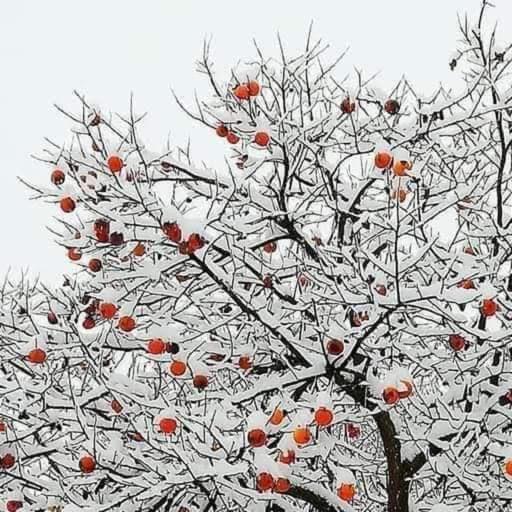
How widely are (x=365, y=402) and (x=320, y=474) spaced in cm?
54

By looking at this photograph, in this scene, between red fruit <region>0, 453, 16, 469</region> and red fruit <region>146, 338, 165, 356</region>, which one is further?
red fruit <region>0, 453, 16, 469</region>

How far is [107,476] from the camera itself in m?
3.86

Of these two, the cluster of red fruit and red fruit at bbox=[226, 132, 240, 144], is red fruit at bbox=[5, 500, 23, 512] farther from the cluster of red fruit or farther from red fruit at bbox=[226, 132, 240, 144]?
red fruit at bbox=[226, 132, 240, 144]

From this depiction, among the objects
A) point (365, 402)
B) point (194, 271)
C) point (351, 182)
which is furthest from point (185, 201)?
point (365, 402)

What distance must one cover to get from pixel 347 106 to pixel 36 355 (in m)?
2.00

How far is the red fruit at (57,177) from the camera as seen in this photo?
13.3 feet

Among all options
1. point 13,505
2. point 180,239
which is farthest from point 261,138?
point 13,505

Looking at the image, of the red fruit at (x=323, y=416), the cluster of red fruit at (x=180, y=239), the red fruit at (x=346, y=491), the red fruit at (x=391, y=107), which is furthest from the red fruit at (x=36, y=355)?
the red fruit at (x=391, y=107)

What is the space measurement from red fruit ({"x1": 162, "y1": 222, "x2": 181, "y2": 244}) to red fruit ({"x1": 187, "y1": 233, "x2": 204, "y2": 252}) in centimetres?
5

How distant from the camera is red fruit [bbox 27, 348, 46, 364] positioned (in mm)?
3799

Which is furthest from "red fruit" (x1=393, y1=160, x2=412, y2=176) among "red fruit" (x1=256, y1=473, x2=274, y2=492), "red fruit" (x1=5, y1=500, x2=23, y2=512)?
"red fruit" (x1=5, y1=500, x2=23, y2=512)

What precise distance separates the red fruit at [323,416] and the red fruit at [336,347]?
56 centimetres

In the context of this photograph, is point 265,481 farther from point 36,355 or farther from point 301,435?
point 36,355

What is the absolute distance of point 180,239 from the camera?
336 centimetres
